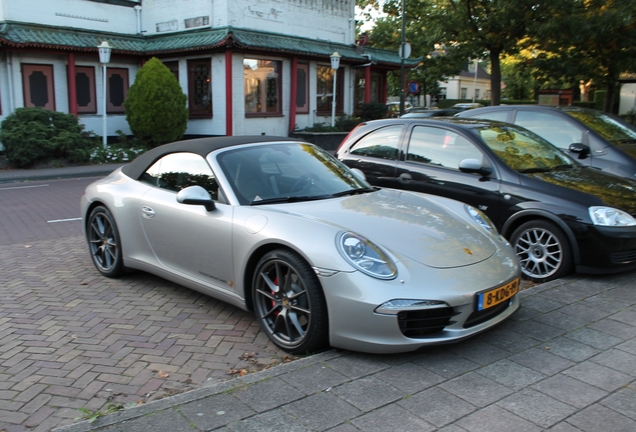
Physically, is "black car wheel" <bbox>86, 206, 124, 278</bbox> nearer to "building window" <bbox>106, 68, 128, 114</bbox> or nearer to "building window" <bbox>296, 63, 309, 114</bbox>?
"building window" <bbox>106, 68, 128, 114</bbox>

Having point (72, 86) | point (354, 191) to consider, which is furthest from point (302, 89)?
point (354, 191)

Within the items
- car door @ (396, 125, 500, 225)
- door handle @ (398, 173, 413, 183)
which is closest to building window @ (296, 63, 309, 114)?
car door @ (396, 125, 500, 225)

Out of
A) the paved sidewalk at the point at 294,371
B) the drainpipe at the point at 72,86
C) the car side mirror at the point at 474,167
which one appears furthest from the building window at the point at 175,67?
the car side mirror at the point at 474,167

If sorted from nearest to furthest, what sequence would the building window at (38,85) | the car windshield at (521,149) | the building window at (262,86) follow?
the car windshield at (521,149) → the building window at (38,85) → the building window at (262,86)

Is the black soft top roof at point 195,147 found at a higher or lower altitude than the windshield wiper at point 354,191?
higher

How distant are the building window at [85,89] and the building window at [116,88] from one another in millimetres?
563

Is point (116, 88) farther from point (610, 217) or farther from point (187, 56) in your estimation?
point (610, 217)

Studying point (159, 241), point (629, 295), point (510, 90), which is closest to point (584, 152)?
point (629, 295)

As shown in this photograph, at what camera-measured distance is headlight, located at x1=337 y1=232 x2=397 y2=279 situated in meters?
3.41

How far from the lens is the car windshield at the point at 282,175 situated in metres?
4.34

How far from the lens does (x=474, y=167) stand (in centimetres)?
566

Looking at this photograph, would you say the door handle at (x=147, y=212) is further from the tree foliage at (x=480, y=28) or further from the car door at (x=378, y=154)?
the tree foliage at (x=480, y=28)

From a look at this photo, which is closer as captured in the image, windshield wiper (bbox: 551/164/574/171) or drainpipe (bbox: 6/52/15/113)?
windshield wiper (bbox: 551/164/574/171)

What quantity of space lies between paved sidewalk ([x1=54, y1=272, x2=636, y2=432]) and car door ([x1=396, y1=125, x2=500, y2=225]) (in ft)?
6.83
